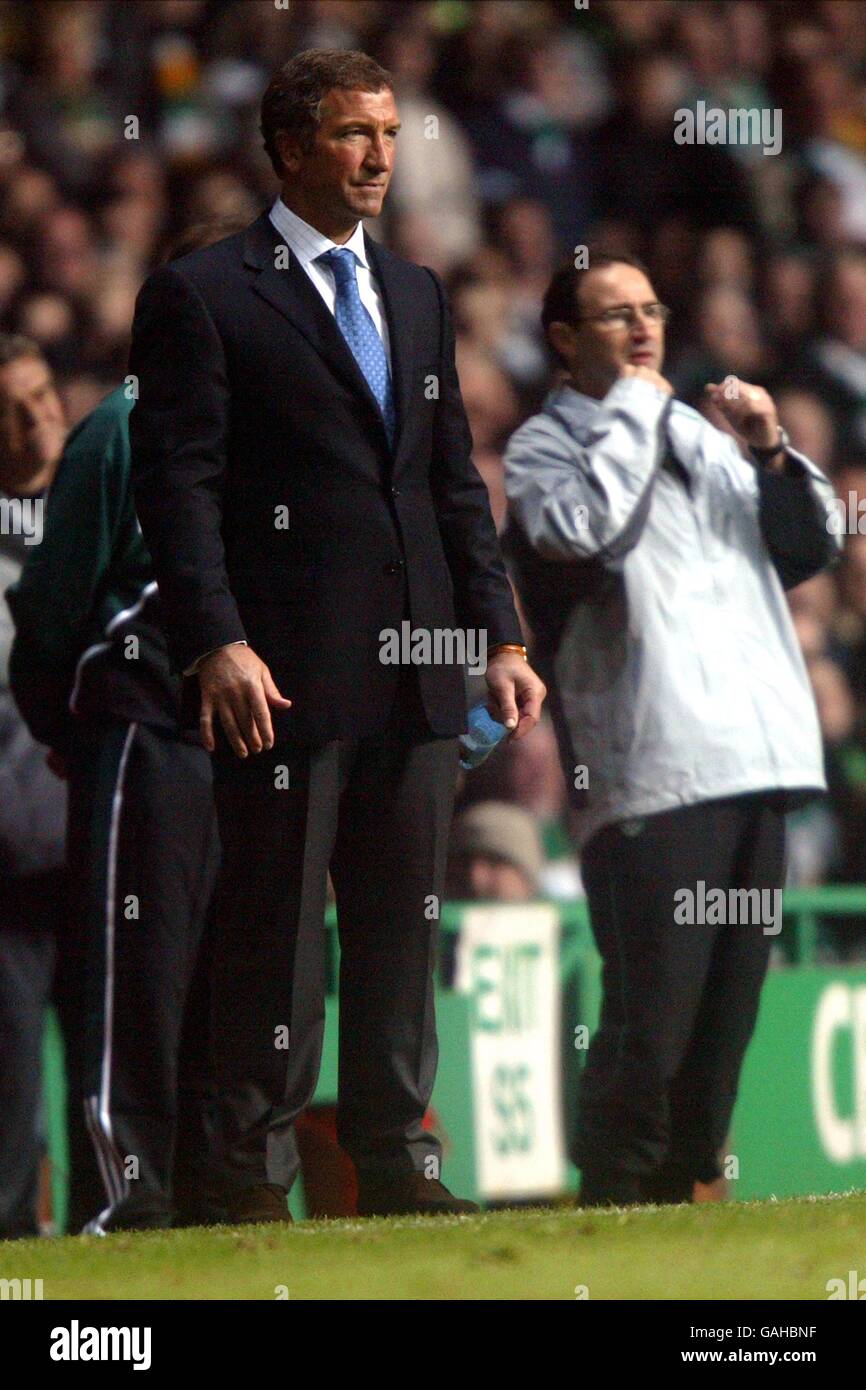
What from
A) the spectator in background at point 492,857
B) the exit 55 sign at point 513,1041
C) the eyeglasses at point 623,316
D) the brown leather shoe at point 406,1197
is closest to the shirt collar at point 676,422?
the eyeglasses at point 623,316

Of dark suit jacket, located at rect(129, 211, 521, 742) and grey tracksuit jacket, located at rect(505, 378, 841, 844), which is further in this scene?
grey tracksuit jacket, located at rect(505, 378, 841, 844)

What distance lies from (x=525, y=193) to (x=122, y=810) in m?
4.82

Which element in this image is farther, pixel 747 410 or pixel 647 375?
pixel 647 375

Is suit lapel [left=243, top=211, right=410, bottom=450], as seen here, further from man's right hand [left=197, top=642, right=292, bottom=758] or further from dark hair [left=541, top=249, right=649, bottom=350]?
dark hair [left=541, top=249, right=649, bottom=350]

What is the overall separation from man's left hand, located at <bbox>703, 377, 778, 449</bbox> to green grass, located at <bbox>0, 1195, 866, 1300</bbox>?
1.66 m

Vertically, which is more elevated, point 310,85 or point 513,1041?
point 310,85

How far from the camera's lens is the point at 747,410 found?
5.01 m

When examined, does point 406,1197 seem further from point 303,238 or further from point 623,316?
point 623,316

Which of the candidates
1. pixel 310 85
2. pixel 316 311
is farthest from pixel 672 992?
pixel 310 85

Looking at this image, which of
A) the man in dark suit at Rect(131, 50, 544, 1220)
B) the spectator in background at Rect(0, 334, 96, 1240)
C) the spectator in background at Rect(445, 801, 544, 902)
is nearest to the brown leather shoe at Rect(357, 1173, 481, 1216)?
the man in dark suit at Rect(131, 50, 544, 1220)

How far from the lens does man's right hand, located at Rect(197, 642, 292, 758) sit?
3.96m

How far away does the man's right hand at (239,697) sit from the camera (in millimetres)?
3965
